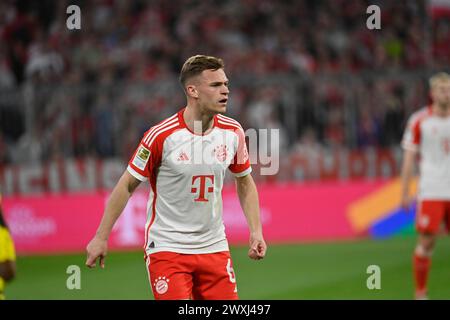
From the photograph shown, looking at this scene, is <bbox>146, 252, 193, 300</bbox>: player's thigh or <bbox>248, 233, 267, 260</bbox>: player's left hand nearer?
<bbox>146, 252, 193, 300</bbox>: player's thigh

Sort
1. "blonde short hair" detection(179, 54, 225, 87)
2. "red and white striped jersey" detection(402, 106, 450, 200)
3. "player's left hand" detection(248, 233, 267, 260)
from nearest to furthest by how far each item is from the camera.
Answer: "player's left hand" detection(248, 233, 267, 260) → "blonde short hair" detection(179, 54, 225, 87) → "red and white striped jersey" detection(402, 106, 450, 200)

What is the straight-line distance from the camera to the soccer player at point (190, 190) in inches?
245

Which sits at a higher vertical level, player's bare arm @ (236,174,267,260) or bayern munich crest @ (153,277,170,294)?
player's bare arm @ (236,174,267,260)

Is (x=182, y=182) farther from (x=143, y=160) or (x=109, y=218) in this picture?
(x=109, y=218)

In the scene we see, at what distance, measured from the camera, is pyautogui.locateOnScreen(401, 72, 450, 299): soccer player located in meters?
9.98

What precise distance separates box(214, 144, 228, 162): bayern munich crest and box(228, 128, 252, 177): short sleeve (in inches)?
5.3

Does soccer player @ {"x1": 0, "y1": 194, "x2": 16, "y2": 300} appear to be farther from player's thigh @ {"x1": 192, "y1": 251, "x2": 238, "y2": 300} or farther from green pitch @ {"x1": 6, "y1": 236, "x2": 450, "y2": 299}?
green pitch @ {"x1": 6, "y1": 236, "x2": 450, "y2": 299}

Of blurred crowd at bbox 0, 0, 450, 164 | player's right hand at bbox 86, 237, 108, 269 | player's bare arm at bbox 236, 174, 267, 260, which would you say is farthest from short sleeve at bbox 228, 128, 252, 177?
blurred crowd at bbox 0, 0, 450, 164

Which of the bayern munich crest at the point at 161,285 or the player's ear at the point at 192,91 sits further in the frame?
the player's ear at the point at 192,91

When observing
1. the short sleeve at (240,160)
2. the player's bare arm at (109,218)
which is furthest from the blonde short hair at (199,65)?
the player's bare arm at (109,218)

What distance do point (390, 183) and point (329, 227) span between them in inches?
52.0

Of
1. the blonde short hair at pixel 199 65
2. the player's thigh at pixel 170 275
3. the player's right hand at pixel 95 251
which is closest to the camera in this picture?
the player's right hand at pixel 95 251

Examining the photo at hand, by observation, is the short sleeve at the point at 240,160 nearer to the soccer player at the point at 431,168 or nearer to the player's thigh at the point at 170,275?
the player's thigh at the point at 170,275

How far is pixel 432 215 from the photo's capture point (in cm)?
1004
